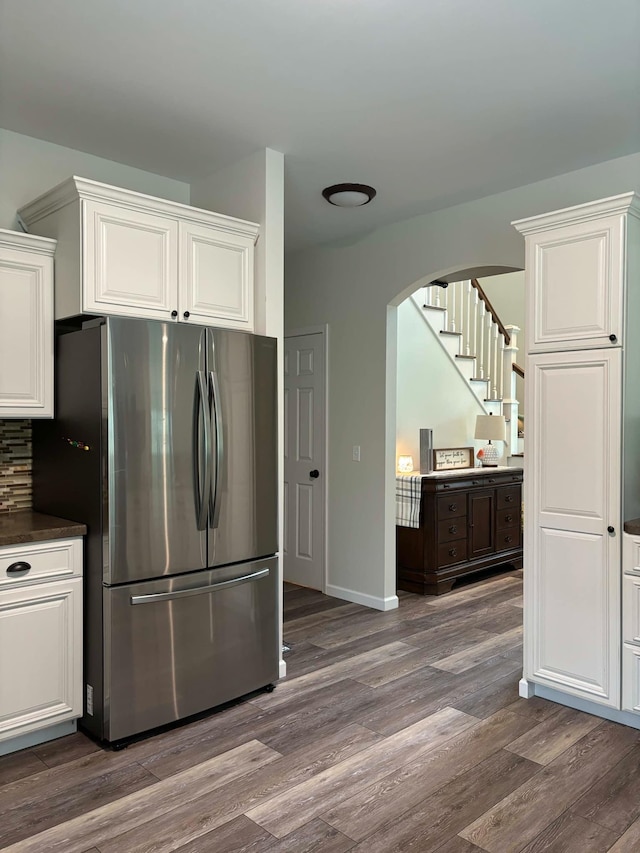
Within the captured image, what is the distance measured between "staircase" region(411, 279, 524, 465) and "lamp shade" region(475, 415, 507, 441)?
467 mm

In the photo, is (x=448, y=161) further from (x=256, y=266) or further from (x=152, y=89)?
(x=152, y=89)

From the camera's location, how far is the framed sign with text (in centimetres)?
575

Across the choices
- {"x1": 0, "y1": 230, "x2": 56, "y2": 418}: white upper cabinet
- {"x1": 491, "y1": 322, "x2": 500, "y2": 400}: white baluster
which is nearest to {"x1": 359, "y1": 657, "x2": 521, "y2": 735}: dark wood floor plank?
{"x1": 0, "y1": 230, "x2": 56, "y2": 418}: white upper cabinet

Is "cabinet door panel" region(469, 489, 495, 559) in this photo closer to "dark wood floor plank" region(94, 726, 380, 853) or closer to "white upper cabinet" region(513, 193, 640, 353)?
"white upper cabinet" region(513, 193, 640, 353)

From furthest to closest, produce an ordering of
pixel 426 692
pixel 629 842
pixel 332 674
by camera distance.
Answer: pixel 332 674 < pixel 426 692 < pixel 629 842

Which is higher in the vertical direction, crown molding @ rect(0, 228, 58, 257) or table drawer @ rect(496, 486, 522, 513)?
crown molding @ rect(0, 228, 58, 257)

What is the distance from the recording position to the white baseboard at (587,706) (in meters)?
2.90

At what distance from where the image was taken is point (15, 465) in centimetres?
317

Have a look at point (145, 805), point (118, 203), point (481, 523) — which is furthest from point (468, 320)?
point (145, 805)

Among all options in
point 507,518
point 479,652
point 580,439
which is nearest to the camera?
point 580,439

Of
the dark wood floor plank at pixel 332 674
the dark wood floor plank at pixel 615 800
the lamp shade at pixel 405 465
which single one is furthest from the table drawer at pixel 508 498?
the dark wood floor plank at pixel 615 800

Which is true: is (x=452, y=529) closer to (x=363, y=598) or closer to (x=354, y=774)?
(x=363, y=598)

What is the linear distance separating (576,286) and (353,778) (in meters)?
2.31

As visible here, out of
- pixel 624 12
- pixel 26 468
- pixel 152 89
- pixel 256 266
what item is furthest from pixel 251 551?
pixel 624 12
